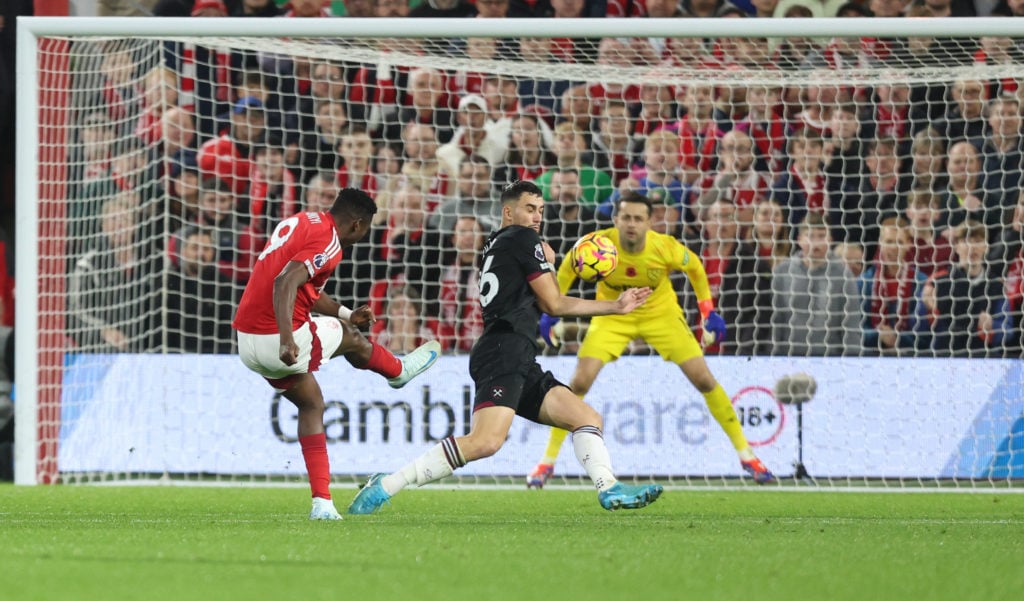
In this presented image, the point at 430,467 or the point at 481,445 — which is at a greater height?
the point at 481,445

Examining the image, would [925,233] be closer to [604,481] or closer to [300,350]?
[604,481]

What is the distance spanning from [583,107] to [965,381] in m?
3.73

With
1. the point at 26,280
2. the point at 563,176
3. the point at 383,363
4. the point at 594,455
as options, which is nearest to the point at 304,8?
the point at 563,176

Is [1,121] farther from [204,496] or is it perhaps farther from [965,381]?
[965,381]

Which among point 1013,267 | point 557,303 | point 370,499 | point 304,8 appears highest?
point 304,8

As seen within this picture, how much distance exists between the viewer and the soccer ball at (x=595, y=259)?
849 centimetres

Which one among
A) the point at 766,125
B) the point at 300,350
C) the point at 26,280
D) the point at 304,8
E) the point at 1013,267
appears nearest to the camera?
the point at 300,350

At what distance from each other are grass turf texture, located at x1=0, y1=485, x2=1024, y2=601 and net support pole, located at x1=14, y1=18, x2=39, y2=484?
3.90 feet

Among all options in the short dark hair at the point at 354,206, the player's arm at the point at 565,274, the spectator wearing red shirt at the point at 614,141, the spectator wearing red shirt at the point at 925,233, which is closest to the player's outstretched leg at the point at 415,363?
the short dark hair at the point at 354,206

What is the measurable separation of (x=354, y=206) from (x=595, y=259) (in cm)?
191

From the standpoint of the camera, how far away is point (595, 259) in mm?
8484

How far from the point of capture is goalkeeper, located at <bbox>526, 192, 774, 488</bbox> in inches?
398

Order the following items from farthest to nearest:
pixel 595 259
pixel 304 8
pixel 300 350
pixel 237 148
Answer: pixel 304 8 < pixel 237 148 < pixel 595 259 < pixel 300 350

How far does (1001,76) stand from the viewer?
10.9 meters
